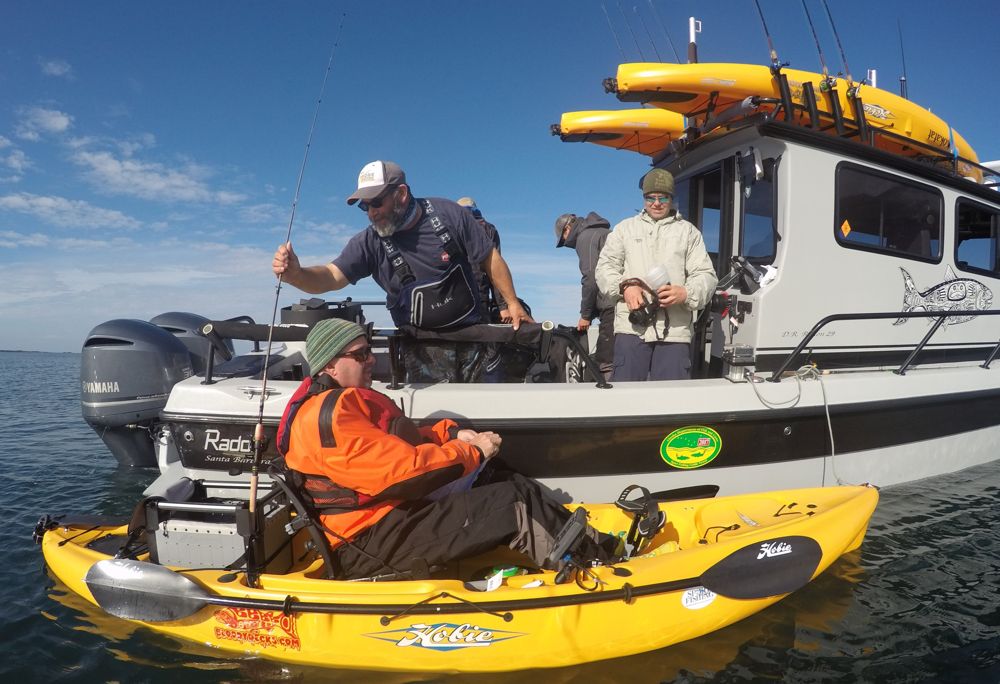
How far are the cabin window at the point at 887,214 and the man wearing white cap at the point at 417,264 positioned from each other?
2893 mm

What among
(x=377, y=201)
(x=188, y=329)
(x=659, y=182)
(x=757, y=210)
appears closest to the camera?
(x=377, y=201)

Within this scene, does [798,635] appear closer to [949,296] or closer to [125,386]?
[949,296]

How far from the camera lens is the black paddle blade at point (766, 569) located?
273 cm

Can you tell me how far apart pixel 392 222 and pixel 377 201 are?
0.18 metres

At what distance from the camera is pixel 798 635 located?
2.83 meters

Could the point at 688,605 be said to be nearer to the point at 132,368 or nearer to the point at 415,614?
the point at 415,614

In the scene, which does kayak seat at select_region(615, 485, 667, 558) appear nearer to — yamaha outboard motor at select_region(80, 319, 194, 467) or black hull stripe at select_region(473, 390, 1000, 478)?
black hull stripe at select_region(473, 390, 1000, 478)

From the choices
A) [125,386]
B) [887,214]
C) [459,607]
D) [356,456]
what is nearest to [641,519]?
[459,607]

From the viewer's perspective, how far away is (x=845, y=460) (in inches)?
162

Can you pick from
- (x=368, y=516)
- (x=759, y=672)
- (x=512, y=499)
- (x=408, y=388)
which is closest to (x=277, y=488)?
(x=368, y=516)

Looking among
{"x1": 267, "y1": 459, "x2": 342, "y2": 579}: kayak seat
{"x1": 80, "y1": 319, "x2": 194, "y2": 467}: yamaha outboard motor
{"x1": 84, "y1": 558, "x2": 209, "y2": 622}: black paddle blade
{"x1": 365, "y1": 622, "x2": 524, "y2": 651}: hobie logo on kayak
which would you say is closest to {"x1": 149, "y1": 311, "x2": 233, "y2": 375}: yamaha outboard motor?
{"x1": 80, "y1": 319, "x2": 194, "y2": 467}: yamaha outboard motor

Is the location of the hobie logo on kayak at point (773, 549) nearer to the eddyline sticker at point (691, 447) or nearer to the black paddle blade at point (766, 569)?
the black paddle blade at point (766, 569)

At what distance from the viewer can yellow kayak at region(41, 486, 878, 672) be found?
246 centimetres

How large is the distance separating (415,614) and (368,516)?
0.49 m
